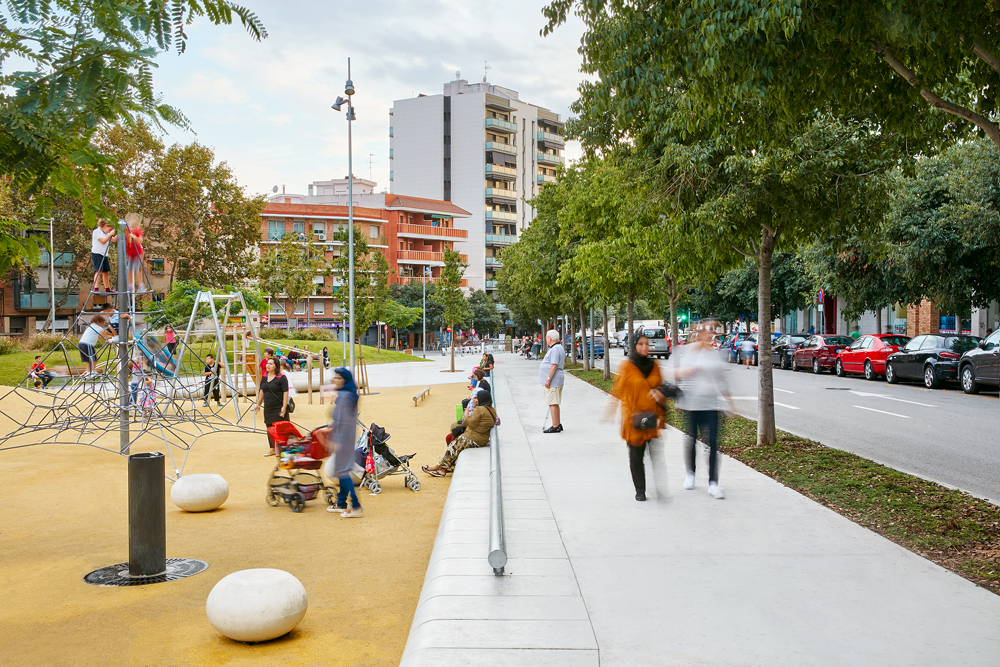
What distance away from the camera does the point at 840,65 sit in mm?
6969

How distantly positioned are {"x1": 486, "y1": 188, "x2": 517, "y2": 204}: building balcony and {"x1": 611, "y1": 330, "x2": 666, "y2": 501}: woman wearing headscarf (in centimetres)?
Answer: 8715

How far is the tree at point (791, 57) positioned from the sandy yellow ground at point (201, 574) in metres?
5.13

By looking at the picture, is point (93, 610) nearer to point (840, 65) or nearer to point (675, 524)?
point (675, 524)

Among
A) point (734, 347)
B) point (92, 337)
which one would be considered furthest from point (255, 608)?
point (734, 347)

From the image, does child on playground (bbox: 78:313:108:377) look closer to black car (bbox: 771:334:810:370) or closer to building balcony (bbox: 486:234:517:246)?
black car (bbox: 771:334:810:370)

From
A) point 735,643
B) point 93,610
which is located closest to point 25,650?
point 93,610

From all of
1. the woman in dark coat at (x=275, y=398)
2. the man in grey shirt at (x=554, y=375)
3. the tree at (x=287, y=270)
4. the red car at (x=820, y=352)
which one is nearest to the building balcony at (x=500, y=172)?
the tree at (x=287, y=270)

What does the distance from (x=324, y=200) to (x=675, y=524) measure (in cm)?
8089

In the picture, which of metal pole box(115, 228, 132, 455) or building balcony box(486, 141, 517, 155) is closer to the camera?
metal pole box(115, 228, 132, 455)

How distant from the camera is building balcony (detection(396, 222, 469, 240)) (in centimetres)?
8119

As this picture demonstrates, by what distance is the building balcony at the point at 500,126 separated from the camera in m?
91.7

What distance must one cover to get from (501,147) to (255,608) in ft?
300

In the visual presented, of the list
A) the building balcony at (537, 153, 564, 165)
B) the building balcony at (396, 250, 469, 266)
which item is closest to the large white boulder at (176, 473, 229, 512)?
the building balcony at (396, 250, 469, 266)

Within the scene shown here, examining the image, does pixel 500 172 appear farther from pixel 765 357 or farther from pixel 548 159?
pixel 765 357
